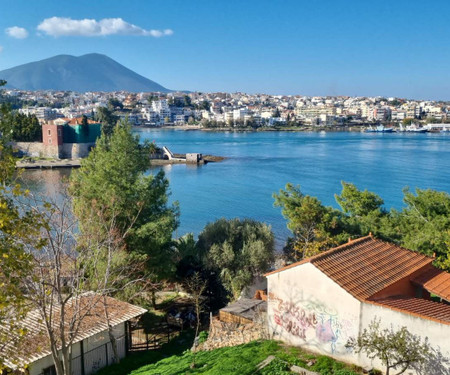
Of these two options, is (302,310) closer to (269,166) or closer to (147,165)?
(147,165)

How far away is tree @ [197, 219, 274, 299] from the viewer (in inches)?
530

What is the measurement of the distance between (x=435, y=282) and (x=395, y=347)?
2.87m

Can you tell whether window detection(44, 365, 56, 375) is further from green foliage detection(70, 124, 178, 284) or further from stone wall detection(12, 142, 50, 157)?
stone wall detection(12, 142, 50, 157)

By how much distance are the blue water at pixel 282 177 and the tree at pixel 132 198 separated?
956 centimetres

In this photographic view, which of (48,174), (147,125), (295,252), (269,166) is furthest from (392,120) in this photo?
(295,252)

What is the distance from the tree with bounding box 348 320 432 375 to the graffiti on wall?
47 cm

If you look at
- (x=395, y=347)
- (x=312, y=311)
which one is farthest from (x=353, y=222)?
(x=395, y=347)

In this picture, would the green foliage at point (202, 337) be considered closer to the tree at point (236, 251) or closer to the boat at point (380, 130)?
the tree at point (236, 251)

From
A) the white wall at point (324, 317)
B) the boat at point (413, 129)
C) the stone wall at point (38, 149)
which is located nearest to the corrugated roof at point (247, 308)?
the white wall at point (324, 317)

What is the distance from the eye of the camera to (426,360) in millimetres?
6402

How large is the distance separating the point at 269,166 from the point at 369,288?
45.9 m

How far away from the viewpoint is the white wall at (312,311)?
23.7 ft

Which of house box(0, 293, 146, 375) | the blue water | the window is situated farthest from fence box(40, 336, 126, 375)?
the blue water

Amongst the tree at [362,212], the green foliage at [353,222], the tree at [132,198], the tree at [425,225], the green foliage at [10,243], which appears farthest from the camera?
the tree at [362,212]
